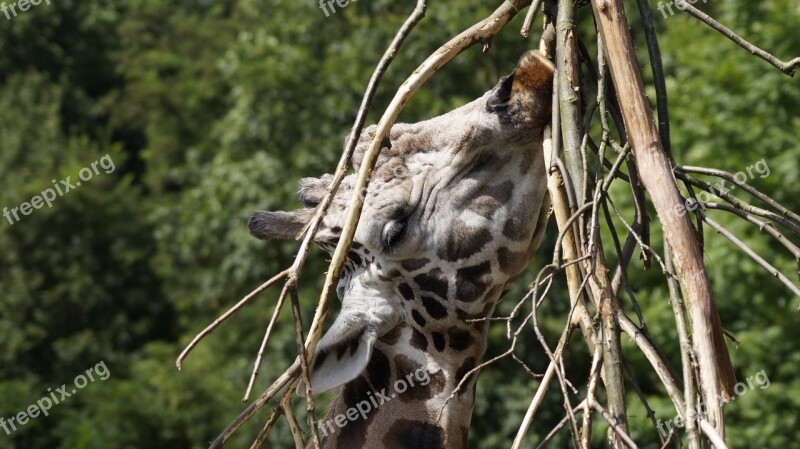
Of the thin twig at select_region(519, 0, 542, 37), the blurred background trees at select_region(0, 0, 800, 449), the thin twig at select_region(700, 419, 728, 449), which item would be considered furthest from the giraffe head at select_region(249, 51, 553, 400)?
the thin twig at select_region(700, 419, 728, 449)

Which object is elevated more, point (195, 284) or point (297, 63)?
point (297, 63)

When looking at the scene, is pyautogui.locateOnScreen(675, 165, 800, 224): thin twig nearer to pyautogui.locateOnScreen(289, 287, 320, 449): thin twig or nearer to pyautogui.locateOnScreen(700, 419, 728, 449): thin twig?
pyautogui.locateOnScreen(700, 419, 728, 449): thin twig

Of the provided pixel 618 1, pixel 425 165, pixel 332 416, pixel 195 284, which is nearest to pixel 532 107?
pixel 425 165

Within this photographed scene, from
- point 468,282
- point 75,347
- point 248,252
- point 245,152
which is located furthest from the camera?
point 75,347

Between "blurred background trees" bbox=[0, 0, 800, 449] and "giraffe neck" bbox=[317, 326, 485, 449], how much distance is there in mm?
1360

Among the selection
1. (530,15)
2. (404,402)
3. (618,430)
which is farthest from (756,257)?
(404,402)

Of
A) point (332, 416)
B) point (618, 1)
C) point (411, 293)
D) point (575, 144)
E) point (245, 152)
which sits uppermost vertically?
point (245, 152)

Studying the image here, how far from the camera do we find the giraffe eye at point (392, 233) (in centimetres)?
394

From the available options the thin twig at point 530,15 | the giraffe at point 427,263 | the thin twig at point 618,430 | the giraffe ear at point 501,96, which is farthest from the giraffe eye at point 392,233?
the thin twig at point 618,430

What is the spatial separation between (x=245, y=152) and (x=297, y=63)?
2860 millimetres

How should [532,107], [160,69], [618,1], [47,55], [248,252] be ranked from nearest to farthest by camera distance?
[618,1]
[532,107]
[248,252]
[47,55]
[160,69]

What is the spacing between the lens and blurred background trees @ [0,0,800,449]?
33.4ft

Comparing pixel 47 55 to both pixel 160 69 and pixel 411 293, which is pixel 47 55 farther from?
pixel 411 293

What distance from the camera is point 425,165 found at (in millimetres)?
4004
